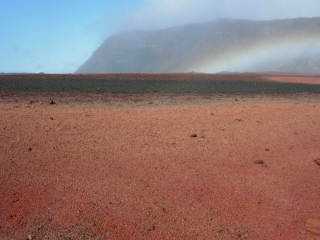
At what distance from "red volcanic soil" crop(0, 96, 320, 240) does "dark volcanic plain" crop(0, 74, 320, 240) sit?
0.02 metres

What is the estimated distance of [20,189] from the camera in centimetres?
948

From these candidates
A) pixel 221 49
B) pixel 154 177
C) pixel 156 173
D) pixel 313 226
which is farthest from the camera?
pixel 221 49

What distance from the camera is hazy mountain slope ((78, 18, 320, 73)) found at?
96.1 meters

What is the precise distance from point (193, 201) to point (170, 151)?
2.34 m

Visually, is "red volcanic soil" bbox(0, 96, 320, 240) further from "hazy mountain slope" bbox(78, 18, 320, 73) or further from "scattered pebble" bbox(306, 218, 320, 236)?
"hazy mountain slope" bbox(78, 18, 320, 73)

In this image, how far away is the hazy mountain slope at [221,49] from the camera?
3782 inches

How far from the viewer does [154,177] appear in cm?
1020

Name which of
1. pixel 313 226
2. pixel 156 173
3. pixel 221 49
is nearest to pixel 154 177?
pixel 156 173

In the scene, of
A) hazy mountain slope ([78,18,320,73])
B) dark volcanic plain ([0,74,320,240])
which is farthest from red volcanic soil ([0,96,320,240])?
hazy mountain slope ([78,18,320,73])

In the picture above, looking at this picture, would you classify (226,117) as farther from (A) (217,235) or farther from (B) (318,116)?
(A) (217,235)

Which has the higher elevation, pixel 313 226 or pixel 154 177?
pixel 154 177

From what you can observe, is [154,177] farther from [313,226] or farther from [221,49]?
[221,49]

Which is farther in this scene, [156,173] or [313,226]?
[156,173]

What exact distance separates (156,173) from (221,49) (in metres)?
108
